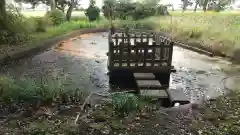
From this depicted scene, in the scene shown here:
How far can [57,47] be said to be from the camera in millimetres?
15219

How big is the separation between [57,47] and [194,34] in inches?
318

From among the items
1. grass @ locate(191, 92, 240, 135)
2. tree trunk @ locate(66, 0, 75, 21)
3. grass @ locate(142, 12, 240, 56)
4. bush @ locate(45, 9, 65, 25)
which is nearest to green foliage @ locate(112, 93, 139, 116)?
grass @ locate(191, 92, 240, 135)

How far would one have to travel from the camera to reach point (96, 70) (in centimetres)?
995

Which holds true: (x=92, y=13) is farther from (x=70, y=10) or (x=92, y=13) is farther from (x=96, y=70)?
(x=96, y=70)

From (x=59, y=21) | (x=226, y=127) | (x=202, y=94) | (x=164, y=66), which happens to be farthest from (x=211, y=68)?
(x=59, y=21)

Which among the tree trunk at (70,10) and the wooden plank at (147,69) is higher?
the tree trunk at (70,10)

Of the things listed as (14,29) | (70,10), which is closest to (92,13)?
(70,10)

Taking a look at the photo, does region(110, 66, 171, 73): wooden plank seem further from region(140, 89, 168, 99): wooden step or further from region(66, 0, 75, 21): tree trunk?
region(66, 0, 75, 21): tree trunk

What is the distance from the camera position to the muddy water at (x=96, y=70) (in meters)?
8.04

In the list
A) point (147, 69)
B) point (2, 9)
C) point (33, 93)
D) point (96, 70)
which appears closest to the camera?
point (33, 93)

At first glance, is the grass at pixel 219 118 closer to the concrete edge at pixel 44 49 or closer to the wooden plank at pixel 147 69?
the wooden plank at pixel 147 69

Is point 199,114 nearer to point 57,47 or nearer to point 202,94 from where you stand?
point 202,94

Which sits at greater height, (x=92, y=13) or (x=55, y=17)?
(x=92, y=13)

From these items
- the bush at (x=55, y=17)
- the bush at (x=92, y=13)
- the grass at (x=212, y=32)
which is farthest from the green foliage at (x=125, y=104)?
the bush at (x=92, y=13)
